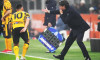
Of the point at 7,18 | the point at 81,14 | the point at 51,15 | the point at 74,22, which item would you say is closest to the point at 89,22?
the point at 81,14

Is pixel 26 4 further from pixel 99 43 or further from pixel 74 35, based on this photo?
pixel 74 35

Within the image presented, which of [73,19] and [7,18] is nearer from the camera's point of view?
[73,19]

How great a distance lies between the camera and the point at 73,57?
1489 cm

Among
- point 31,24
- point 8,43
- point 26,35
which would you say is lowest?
point 31,24

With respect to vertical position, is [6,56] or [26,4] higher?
[6,56]

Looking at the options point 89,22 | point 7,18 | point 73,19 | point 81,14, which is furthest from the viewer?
point 81,14

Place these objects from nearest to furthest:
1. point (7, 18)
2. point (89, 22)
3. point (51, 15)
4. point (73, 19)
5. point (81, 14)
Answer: point (73, 19), point (7, 18), point (51, 15), point (89, 22), point (81, 14)

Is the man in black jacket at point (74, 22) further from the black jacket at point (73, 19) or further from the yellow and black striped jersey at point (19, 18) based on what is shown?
the yellow and black striped jersey at point (19, 18)

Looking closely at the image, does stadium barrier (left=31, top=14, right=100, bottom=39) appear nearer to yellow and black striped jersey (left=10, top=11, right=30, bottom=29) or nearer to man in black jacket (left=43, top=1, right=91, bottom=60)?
man in black jacket (left=43, top=1, right=91, bottom=60)

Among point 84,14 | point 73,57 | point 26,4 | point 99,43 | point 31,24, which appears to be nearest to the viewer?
point 73,57

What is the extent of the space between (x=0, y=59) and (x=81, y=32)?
2777 mm

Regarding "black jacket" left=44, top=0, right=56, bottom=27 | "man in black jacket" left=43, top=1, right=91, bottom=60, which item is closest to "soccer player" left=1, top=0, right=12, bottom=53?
"black jacket" left=44, top=0, right=56, bottom=27

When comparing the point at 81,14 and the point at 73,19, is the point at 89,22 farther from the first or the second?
the point at 73,19

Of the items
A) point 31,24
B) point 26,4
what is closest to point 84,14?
point 31,24
